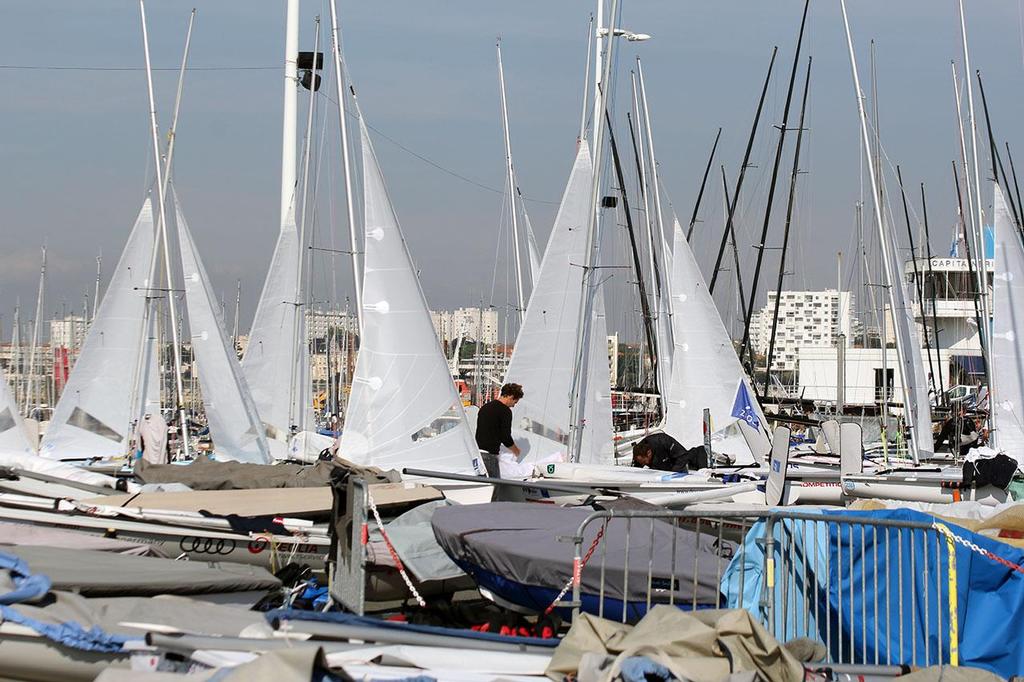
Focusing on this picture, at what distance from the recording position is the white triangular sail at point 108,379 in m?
21.6

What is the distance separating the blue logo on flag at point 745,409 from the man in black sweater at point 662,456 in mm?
2737

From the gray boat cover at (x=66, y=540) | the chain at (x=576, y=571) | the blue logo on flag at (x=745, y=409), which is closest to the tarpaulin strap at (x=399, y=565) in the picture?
the chain at (x=576, y=571)

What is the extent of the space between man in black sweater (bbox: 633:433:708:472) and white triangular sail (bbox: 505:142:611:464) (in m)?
1.42

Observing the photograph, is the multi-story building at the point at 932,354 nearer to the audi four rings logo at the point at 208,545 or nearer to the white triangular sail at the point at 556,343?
the white triangular sail at the point at 556,343

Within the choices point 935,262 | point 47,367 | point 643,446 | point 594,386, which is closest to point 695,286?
point 594,386

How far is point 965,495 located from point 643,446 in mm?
4845

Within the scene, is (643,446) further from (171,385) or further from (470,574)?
(171,385)

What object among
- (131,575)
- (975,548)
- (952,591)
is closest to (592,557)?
(952,591)

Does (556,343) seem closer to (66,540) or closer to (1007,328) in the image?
(1007,328)

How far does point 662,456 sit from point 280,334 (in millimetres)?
10209

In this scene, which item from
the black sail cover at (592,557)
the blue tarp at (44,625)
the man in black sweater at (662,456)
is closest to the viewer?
the blue tarp at (44,625)

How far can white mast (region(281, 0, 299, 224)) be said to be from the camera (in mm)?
25422

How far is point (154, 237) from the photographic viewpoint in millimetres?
24219

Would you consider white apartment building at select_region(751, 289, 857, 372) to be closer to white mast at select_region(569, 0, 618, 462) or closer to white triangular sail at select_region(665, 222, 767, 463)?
white triangular sail at select_region(665, 222, 767, 463)
